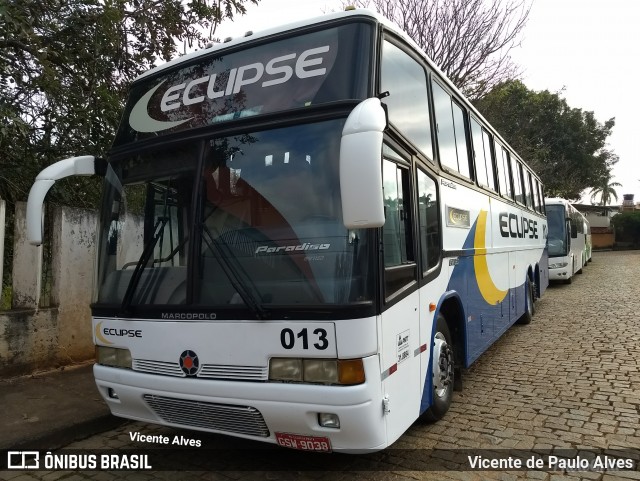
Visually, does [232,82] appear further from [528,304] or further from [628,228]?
[628,228]

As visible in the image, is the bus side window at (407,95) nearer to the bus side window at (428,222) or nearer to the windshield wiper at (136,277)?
the bus side window at (428,222)

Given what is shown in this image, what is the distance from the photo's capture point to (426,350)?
3.95 m

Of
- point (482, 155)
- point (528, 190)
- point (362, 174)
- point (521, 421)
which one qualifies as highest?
point (482, 155)

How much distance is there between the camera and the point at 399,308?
3.39 metres

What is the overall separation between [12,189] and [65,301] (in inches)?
63.4

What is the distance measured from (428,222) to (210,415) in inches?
89.5

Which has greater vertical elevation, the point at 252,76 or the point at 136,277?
the point at 252,76


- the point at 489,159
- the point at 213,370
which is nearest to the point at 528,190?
the point at 489,159

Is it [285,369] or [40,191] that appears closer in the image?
[285,369]

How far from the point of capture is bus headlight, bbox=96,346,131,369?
366 centimetres

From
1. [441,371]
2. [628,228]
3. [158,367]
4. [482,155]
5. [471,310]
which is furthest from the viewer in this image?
[628,228]

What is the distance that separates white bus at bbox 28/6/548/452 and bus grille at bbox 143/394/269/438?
0.04 feet

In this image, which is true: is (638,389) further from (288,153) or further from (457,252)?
(288,153)

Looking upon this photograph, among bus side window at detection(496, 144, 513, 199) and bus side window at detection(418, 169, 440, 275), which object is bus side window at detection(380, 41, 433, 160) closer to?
bus side window at detection(418, 169, 440, 275)
